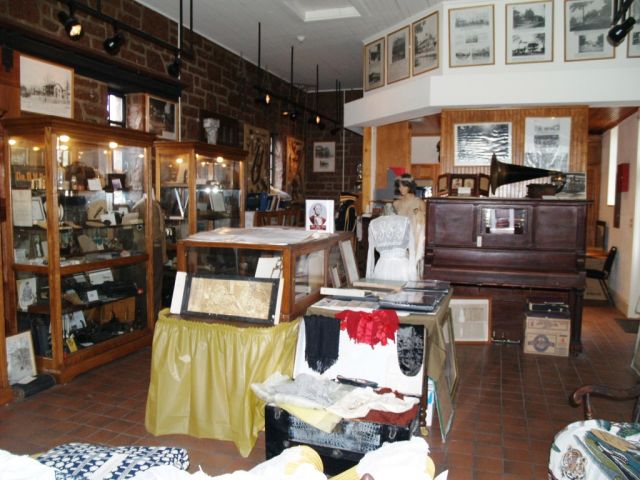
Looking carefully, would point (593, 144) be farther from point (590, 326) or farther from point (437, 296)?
point (437, 296)

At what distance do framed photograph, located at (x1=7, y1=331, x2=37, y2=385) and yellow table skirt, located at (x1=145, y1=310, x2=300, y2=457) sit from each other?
5.28 feet

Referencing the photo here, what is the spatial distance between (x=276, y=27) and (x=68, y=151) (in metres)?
4.07

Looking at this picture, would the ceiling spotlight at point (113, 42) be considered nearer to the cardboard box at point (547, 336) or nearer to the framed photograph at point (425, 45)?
the framed photograph at point (425, 45)

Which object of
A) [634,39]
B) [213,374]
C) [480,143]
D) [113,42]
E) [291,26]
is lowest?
[213,374]

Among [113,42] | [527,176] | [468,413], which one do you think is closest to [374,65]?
[527,176]

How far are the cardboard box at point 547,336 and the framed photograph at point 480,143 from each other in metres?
2.19

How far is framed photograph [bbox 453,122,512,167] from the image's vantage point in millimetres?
6664

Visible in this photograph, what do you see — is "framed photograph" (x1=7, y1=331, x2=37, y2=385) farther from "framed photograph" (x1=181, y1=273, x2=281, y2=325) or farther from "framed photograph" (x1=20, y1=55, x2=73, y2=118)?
"framed photograph" (x1=20, y1=55, x2=73, y2=118)

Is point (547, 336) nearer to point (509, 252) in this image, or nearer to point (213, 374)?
point (509, 252)

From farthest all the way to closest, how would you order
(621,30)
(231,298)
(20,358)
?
(621,30) → (20,358) → (231,298)

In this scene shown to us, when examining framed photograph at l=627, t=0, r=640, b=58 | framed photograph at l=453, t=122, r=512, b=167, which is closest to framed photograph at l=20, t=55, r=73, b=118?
framed photograph at l=453, t=122, r=512, b=167

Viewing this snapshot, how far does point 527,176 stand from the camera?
6.32 m

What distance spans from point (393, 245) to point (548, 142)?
110 inches

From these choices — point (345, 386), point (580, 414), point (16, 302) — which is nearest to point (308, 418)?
point (345, 386)
